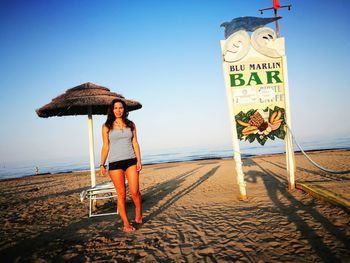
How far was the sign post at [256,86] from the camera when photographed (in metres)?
4.29

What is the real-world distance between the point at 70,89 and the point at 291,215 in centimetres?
540

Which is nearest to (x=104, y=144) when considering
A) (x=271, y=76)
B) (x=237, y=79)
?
(x=237, y=79)

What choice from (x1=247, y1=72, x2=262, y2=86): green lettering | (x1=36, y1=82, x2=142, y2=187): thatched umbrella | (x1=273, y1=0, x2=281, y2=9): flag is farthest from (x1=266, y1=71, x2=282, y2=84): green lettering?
(x1=36, y1=82, x2=142, y2=187): thatched umbrella

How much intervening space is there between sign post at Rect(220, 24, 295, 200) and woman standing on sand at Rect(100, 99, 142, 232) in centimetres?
223

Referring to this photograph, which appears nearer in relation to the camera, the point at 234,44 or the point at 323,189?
the point at 323,189

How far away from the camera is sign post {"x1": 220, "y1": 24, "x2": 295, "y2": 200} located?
14.1 feet

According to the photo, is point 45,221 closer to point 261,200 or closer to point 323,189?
point 261,200

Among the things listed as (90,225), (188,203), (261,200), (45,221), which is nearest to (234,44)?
(261,200)

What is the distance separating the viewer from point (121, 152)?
302cm

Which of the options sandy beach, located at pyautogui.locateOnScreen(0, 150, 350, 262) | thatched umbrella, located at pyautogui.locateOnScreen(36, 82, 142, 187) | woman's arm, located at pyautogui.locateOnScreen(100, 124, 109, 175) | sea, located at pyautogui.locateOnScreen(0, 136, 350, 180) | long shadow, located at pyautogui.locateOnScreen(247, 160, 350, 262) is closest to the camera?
long shadow, located at pyautogui.locateOnScreen(247, 160, 350, 262)

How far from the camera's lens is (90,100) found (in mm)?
4637

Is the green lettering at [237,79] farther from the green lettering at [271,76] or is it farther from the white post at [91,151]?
the white post at [91,151]

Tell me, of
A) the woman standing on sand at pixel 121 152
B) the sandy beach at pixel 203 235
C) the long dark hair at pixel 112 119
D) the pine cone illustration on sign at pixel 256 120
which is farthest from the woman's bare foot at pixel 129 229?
the pine cone illustration on sign at pixel 256 120

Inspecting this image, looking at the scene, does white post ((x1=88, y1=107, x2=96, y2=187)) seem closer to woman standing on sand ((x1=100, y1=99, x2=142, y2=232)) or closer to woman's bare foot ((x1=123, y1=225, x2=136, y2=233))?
woman standing on sand ((x1=100, y1=99, x2=142, y2=232))
